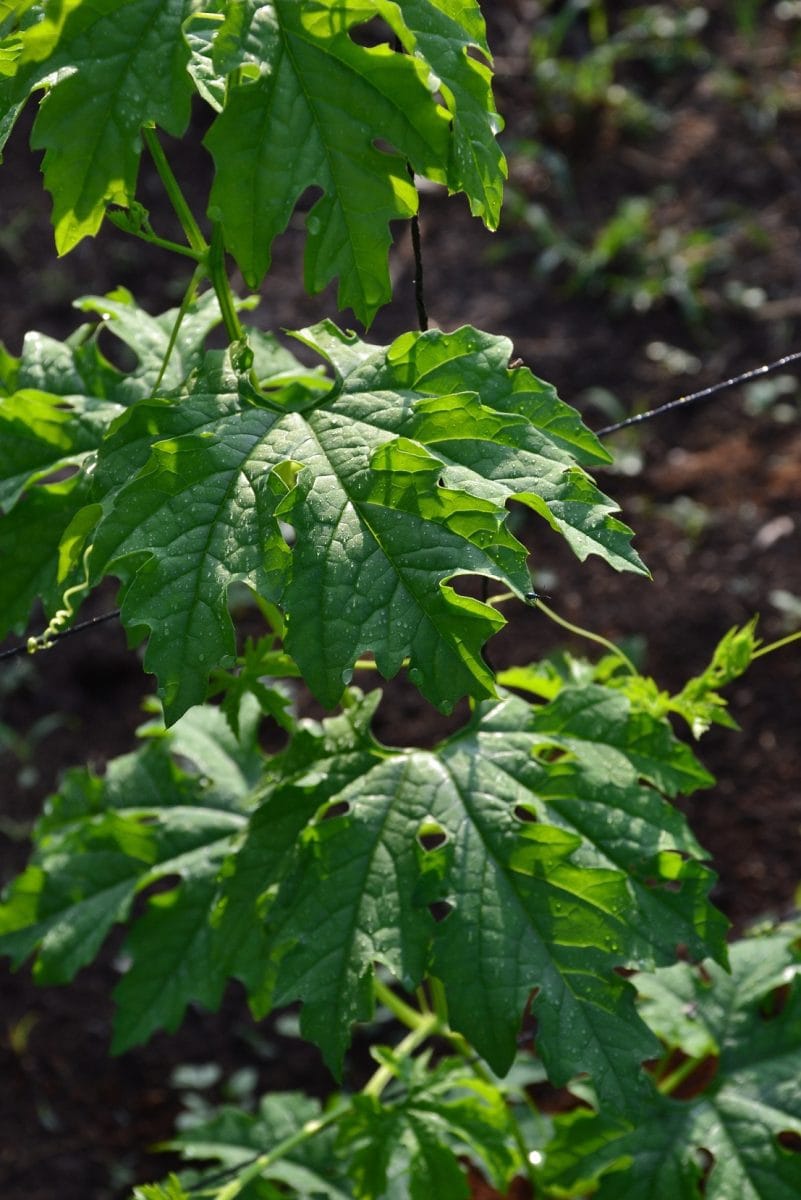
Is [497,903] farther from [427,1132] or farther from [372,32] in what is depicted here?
[372,32]

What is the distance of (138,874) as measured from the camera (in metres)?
2.52

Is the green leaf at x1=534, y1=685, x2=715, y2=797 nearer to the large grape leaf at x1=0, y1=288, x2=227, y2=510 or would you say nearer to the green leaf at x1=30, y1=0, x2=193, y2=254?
the large grape leaf at x1=0, y1=288, x2=227, y2=510

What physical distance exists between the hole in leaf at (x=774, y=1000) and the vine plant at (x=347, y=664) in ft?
0.24

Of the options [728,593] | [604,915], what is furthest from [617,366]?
[604,915]

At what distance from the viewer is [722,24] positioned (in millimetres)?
6469

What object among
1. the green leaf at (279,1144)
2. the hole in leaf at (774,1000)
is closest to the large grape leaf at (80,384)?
the green leaf at (279,1144)

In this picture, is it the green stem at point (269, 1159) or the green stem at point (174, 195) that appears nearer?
the green stem at point (174, 195)

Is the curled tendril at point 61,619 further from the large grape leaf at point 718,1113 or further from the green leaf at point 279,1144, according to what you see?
the large grape leaf at point 718,1113

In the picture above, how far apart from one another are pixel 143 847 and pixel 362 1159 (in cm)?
67

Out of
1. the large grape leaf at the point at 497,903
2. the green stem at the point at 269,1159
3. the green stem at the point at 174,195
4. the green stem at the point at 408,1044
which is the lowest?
the green stem at the point at 408,1044

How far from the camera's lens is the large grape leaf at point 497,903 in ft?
6.37

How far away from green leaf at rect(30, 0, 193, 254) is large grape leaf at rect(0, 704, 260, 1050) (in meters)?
1.20

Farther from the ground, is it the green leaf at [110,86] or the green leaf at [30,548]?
the green leaf at [110,86]

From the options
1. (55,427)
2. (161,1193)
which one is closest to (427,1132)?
(161,1193)
